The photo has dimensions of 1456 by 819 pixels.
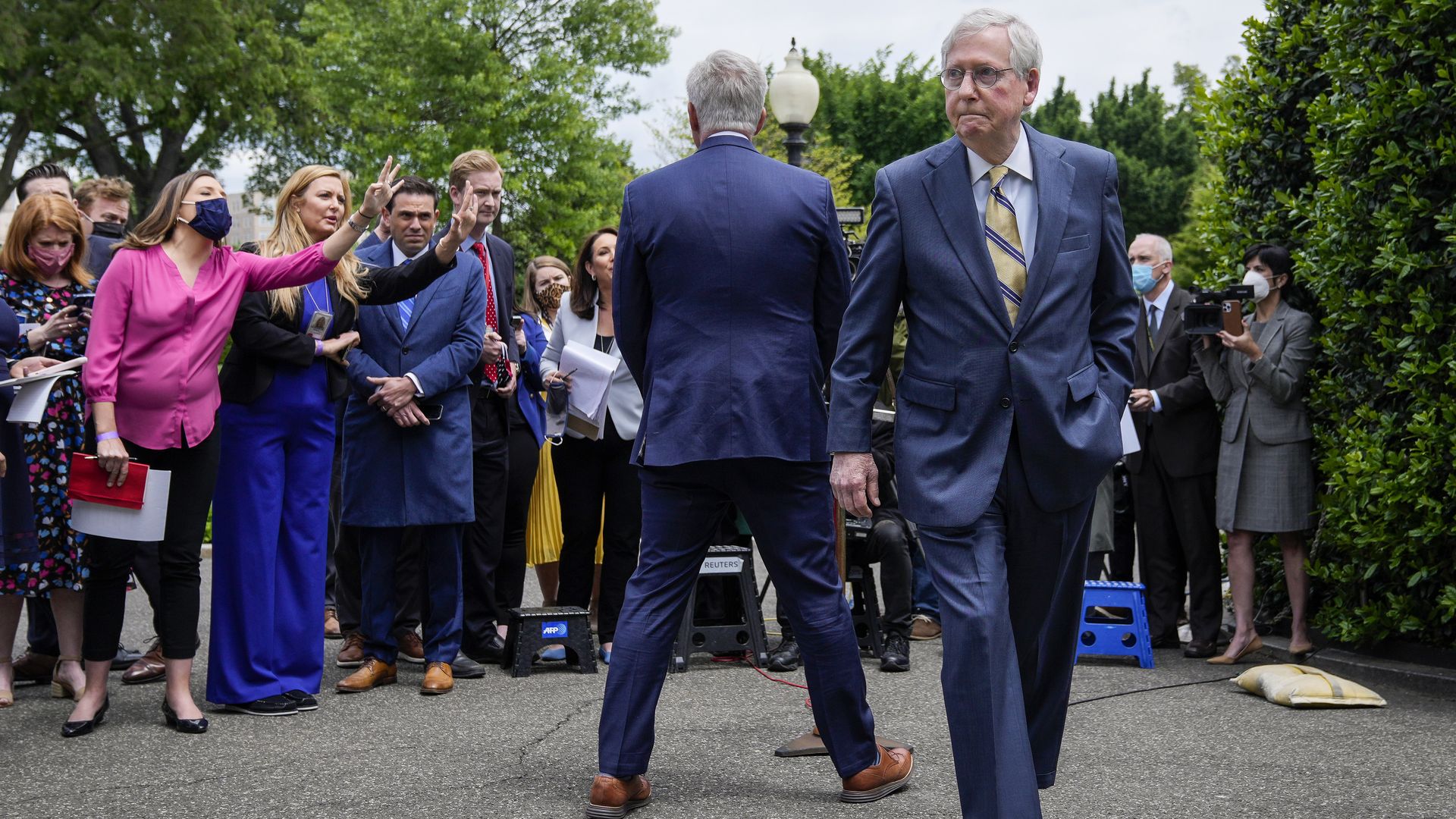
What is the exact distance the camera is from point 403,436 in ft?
21.1

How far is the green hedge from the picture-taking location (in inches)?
237

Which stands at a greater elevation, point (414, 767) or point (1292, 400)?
point (1292, 400)

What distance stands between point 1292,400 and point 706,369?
3.79 m

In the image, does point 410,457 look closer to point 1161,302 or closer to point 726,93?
point 726,93

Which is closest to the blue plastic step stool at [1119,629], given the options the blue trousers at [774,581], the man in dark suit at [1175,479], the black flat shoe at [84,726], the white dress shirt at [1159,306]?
the man in dark suit at [1175,479]

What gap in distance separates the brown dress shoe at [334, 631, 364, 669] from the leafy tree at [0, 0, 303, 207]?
22.2m

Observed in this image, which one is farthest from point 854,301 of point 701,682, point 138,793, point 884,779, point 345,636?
point 345,636

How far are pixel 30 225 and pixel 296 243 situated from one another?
1149 millimetres

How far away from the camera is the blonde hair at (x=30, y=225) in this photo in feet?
19.8

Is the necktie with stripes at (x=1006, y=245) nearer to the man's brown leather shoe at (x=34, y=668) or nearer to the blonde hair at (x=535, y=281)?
the man's brown leather shoe at (x=34, y=668)

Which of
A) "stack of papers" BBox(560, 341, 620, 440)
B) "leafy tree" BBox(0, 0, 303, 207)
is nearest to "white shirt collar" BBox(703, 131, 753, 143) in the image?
"stack of papers" BBox(560, 341, 620, 440)

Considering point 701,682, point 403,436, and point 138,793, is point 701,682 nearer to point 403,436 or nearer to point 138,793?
point 403,436

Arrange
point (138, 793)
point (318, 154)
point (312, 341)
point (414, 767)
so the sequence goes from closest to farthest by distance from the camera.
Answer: point (138, 793) < point (414, 767) < point (312, 341) < point (318, 154)

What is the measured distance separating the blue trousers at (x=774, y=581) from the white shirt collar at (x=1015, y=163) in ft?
3.86
